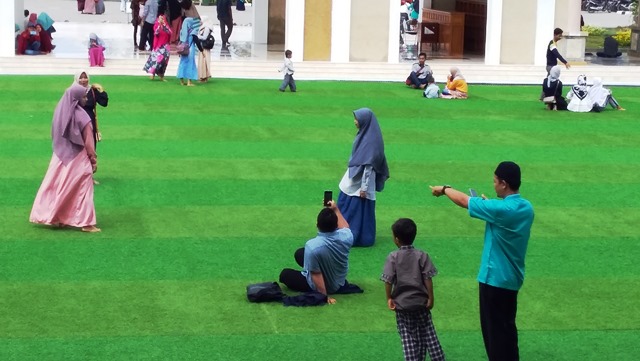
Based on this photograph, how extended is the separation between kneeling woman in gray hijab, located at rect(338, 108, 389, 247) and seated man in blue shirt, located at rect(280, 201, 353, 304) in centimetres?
179

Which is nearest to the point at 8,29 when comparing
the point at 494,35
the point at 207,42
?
the point at 207,42

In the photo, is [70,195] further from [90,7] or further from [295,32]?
[90,7]

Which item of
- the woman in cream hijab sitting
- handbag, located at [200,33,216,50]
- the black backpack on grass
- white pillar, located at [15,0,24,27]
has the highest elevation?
white pillar, located at [15,0,24,27]

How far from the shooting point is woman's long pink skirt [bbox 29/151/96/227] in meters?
13.7

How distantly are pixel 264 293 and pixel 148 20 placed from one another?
22077mm

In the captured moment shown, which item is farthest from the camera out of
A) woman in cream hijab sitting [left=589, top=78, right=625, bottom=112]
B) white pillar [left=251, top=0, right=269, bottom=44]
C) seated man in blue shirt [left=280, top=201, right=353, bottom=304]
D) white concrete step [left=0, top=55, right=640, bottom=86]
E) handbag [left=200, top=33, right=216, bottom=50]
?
white pillar [left=251, top=0, right=269, bottom=44]

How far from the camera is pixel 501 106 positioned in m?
25.6

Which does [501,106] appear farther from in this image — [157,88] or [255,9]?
[255,9]

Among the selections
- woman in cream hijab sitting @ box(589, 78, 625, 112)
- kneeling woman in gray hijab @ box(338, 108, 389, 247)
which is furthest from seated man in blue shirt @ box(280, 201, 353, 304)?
woman in cream hijab sitting @ box(589, 78, 625, 112)

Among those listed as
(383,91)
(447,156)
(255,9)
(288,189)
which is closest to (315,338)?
(288,189)

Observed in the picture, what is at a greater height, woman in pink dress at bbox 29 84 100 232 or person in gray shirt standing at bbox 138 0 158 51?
person in gray shirt standing at bbox 138 0 158 51

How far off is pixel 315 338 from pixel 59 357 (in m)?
2.14

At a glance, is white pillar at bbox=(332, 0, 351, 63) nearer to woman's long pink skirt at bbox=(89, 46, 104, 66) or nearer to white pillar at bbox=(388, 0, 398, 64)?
white pillar at bbox=(388, 0, 398, 64)

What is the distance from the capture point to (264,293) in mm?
11188
